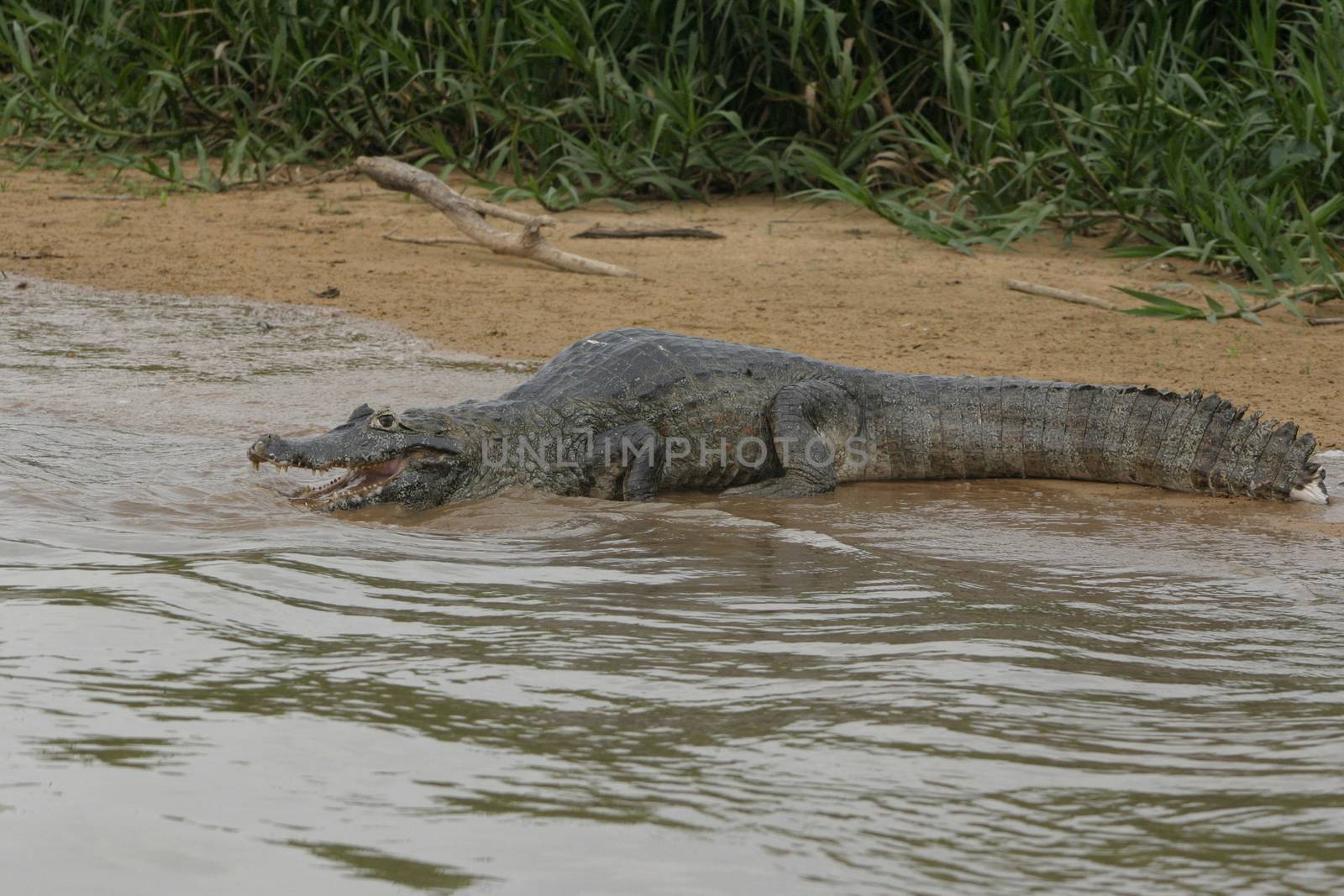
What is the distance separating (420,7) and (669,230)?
9.24 feet

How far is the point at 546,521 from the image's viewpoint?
4.75m

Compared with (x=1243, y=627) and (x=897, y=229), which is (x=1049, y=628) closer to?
(x=1243, y=627)

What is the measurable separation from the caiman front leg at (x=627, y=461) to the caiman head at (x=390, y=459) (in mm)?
410

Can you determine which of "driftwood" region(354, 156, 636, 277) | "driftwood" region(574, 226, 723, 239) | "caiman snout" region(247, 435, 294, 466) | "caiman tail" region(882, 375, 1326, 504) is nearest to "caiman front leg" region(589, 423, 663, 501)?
"caiman tail" region(882, 375, 1326, 504)

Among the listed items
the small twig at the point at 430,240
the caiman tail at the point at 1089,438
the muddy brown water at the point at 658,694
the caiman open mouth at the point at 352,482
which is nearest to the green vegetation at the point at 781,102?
the small twig at the point at 430,240

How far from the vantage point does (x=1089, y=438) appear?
5379 mm

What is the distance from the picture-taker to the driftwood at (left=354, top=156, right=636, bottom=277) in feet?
27.9

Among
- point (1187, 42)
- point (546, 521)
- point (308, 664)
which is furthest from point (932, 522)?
point (1187, 42)

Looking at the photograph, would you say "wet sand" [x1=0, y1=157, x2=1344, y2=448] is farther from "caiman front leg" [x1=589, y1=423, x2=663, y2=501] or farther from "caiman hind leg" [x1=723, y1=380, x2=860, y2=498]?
"caiman front leg" [x1=589, y1=423, x2=663, y2=501]

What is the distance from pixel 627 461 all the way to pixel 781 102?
5.99 meters

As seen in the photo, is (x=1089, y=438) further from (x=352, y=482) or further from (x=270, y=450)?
(x=270, y=450)

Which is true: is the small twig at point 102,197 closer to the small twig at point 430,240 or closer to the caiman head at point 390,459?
the small twig at point 430,240

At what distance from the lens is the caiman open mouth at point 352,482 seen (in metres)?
4.88

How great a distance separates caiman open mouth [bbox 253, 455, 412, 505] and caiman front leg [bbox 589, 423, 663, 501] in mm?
630
